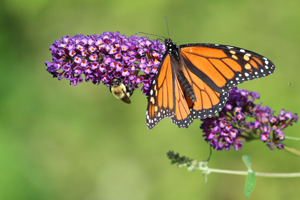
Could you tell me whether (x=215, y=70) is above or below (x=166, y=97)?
above

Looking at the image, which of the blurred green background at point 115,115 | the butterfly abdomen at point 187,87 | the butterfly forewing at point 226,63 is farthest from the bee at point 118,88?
the blurred green background at point 115,115

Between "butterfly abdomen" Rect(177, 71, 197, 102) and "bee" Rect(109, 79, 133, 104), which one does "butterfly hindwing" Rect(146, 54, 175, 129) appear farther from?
"bee" Rect(109, 79, 133, 104)

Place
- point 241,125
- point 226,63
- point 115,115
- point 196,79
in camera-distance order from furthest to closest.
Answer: point 115,115
point 241,125
point 196,79
point 226,63

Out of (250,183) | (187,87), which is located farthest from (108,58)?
(250,183)

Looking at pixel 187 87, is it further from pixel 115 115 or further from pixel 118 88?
pixel 115 115

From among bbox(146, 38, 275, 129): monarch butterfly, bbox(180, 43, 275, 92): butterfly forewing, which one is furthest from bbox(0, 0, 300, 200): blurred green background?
bbox(180, 43, 275, 92): butterfly forewing

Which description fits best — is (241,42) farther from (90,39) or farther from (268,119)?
(90,39)
